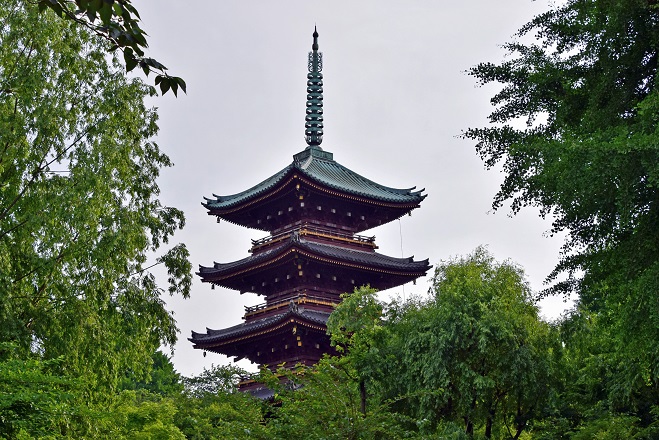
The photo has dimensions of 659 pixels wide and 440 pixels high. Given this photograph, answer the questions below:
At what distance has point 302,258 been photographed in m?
33.5

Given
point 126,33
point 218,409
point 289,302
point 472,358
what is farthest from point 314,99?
point 126,33

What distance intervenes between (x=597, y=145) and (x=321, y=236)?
25042 mm

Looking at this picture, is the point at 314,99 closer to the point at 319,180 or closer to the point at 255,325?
the point at 319,180

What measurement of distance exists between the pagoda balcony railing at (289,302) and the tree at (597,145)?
19285 millimetres

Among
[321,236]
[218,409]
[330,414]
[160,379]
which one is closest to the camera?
[330,414]

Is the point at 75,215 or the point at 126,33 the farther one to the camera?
the point at 75,215

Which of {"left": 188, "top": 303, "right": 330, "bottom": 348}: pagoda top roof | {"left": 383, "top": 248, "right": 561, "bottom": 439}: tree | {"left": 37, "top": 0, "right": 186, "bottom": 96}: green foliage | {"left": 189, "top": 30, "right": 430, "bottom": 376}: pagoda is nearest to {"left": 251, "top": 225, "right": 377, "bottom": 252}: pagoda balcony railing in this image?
{"left": 189, "top": 30, "right": 430, "bottom": 376}: pagoda

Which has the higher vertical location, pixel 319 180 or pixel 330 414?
pixel 319 180

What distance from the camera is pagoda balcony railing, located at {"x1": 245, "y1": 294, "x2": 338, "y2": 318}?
33281mm

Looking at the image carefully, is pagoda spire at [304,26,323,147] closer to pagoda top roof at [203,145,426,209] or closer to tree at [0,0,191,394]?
pagoda top roof at [203,145,426,209]

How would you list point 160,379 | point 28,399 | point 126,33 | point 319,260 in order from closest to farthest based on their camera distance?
point 126,33 → point 28,399 → point 319,260 → point 160,379

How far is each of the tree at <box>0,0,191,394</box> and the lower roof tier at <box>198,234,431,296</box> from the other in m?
16.0

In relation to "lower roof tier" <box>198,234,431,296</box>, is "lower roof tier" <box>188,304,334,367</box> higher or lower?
lower

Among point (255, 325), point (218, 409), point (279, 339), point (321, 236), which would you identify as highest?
point (321, 236)
